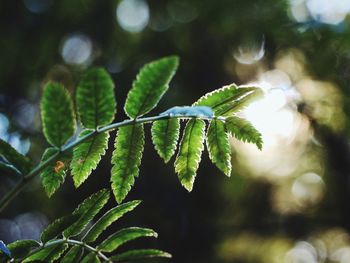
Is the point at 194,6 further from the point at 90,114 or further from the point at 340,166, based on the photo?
the point at 90,114

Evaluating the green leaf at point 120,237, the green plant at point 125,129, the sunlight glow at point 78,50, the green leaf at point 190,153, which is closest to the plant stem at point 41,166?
the green plant at point 125,129

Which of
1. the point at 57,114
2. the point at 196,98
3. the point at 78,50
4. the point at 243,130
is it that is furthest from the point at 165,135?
the point at 78,50

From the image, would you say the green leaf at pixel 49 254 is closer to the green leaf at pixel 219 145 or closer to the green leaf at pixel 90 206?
the green leaf at pixel 90 206

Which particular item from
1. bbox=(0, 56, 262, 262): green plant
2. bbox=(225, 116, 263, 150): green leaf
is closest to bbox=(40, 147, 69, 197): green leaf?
bbox=(0, 56, 262, 262): green plant

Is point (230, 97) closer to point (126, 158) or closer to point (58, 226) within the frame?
point (126, 158)

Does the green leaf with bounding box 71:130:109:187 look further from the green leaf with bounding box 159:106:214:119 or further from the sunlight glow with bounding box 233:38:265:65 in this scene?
the sunlight glow with bounding box 233:38:265:65

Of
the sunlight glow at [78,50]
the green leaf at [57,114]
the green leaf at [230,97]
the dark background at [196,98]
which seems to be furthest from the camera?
the sunlight glow at [78,50]
